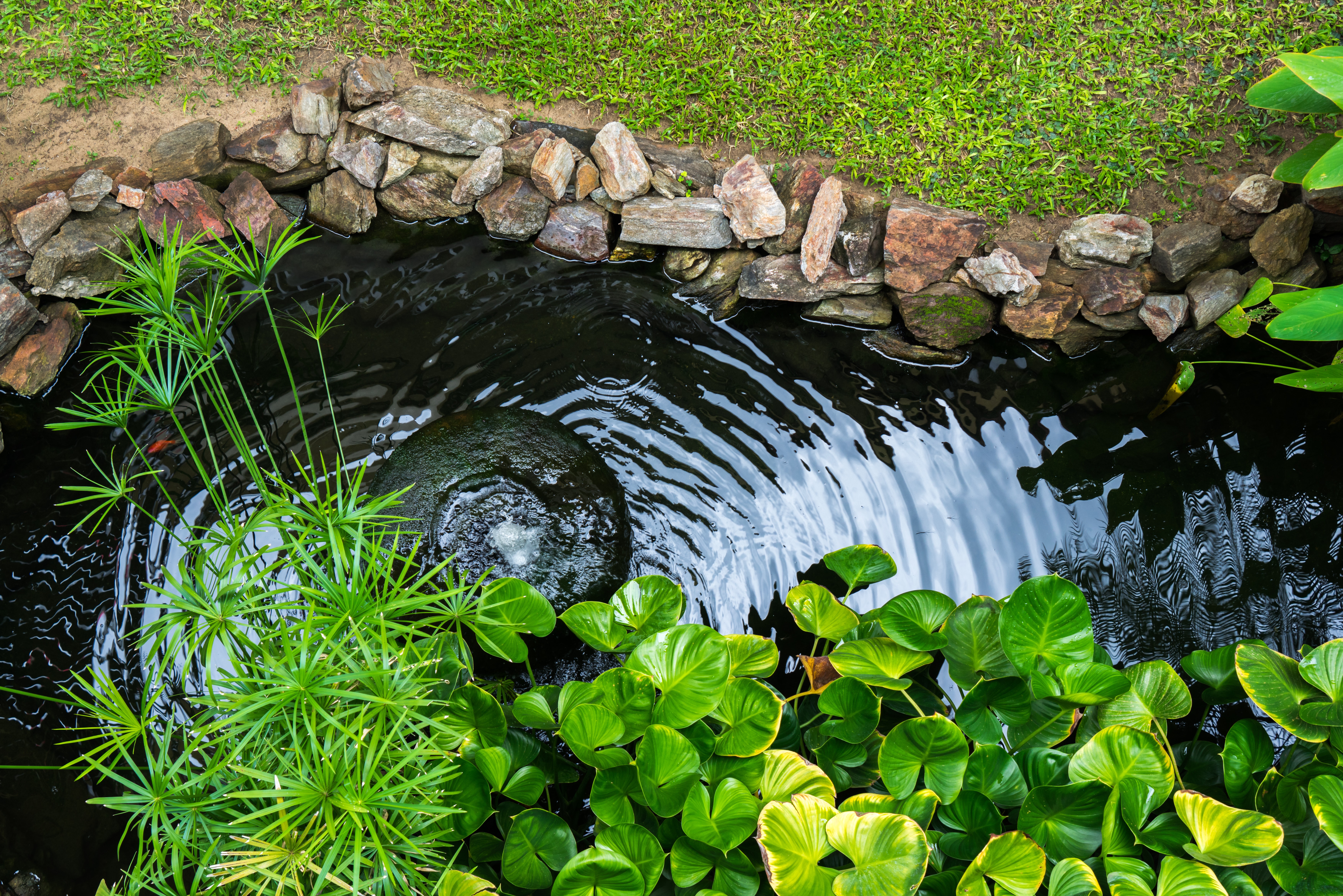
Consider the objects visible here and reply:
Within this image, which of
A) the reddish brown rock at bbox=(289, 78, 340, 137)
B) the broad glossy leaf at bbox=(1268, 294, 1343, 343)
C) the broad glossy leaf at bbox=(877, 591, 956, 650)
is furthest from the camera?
the reddish brown rock at bbox=(289, 78, 340, 137)

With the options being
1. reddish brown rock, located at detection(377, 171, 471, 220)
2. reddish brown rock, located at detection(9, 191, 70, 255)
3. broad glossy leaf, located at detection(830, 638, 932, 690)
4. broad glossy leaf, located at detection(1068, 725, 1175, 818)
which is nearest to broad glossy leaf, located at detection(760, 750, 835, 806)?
broad glossy leaf, located at detection(830, 638, 932, 690)

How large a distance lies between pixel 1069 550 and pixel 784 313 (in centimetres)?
154

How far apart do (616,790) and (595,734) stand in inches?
6.9

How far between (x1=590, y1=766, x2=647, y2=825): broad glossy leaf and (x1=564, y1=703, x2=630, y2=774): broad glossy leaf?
1.0 inches

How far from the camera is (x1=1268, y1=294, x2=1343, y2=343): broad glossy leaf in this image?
2.58 metres

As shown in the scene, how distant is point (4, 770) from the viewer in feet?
8.51

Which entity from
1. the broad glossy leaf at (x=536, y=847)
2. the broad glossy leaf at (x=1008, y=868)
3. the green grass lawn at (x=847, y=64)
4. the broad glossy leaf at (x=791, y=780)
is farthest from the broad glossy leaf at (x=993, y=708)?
the green grass lawn at (x=847, y=64)

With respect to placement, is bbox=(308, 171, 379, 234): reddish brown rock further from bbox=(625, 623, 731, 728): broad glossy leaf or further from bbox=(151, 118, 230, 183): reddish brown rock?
bbox=(625, 623, 731, 728): broad glossy leaf

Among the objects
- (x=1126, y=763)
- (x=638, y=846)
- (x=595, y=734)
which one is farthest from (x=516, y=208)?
(x=1126, y=763)

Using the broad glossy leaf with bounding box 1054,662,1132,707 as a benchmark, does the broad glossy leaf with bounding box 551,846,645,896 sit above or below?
below

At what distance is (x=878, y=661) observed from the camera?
213 cm

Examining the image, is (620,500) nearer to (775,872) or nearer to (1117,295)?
(775,872)

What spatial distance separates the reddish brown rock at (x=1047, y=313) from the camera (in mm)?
3377

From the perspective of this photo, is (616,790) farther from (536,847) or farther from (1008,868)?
(1008,868)
